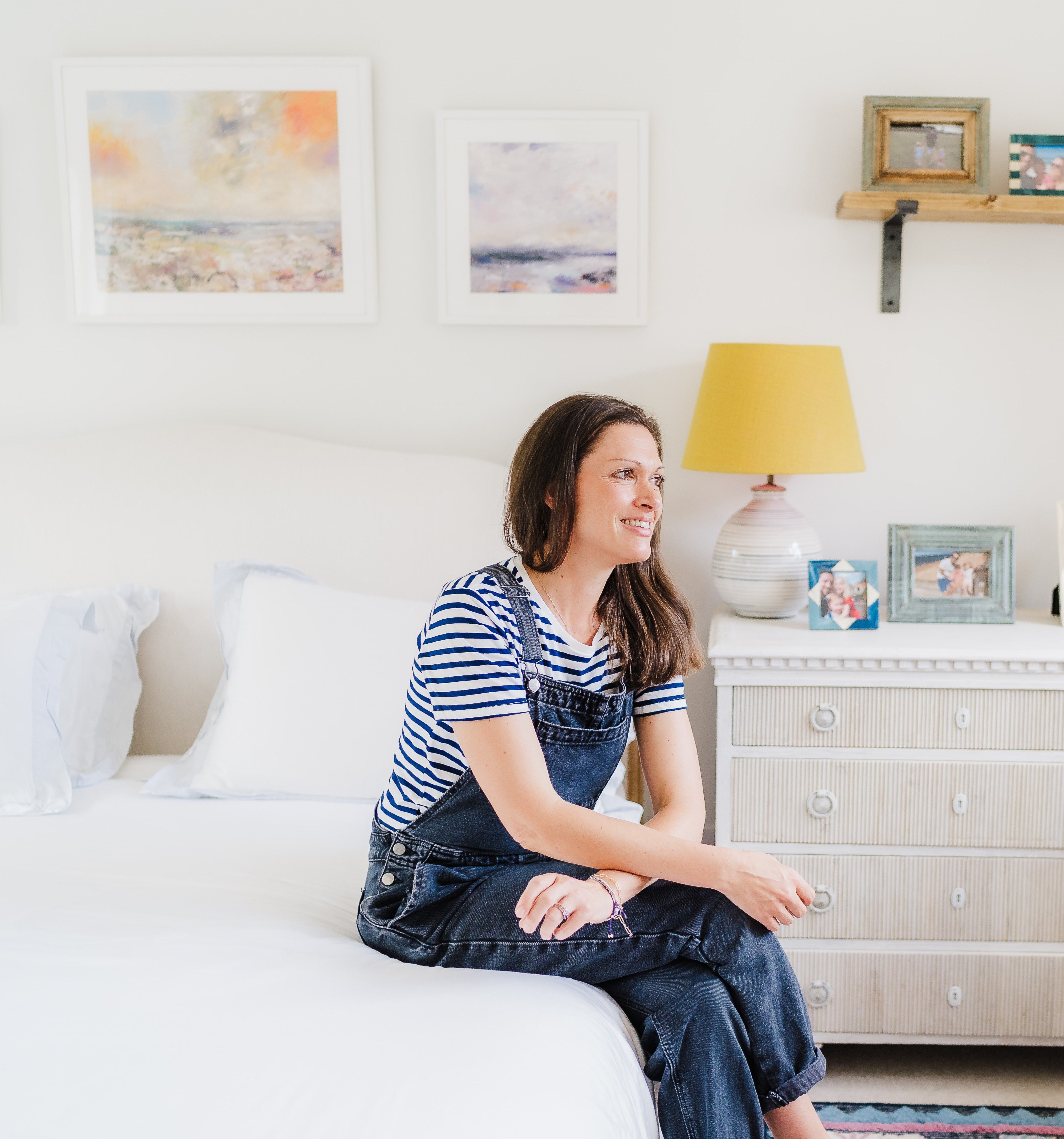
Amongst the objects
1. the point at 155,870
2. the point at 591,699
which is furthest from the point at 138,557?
→ the point at 591,699

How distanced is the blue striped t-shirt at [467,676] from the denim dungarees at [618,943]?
2 centimetres

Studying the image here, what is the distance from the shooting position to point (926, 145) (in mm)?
2035

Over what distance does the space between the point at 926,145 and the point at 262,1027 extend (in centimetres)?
200

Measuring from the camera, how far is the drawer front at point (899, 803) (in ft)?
5.75

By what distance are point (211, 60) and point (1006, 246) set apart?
1728 mm

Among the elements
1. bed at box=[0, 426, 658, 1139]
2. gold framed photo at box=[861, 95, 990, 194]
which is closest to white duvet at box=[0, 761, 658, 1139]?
bed at box=[0, 426, 658, 1139]

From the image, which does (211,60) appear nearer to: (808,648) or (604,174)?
(604,174)

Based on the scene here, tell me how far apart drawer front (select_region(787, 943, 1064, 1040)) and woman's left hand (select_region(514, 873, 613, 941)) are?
0.83m

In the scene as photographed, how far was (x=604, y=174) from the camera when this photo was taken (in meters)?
2.11

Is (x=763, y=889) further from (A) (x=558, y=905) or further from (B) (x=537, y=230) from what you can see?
(B) (x=537, y=230)

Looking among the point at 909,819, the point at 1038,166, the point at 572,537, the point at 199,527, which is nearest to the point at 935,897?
the point at 909,819

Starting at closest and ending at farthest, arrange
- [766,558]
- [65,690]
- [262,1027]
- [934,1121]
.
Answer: [262,1027]
[934,1121]
[65,690]
[766,558]

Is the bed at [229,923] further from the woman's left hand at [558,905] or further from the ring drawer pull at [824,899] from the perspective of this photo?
the ring drawer pull at [824,899]

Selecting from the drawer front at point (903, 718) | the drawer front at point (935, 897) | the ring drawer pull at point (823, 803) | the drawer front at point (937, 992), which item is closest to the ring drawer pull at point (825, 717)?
the drawer front at point (903, 718)
